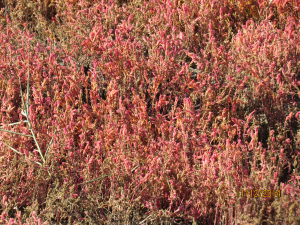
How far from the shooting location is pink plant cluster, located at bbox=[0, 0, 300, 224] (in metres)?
2.09

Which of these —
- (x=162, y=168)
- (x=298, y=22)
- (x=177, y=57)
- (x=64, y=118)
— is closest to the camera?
(x=162, y=168)

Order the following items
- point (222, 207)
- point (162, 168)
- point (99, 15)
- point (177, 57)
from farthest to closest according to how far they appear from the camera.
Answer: point (99, 15) < point (177, 57) < point (162, 168) < point (222, 207)

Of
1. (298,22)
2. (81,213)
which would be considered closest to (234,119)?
(81,213)

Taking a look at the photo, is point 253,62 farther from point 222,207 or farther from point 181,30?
point 222,207

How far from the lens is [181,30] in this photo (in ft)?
11.5

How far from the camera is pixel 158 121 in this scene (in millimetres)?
2574

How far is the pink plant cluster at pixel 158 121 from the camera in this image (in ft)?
6.86

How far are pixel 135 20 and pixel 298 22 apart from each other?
5.55 feet

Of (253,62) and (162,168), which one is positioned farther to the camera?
(253,62)

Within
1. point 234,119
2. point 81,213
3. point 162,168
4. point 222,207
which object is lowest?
point 81,213
